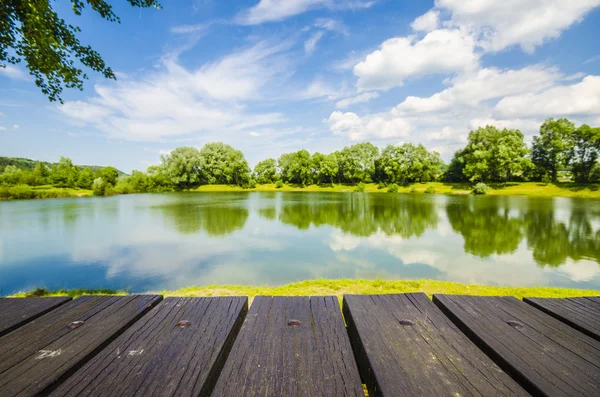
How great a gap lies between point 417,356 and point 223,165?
273 ft

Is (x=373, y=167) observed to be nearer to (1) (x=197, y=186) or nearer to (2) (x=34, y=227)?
(1) (x=197, y=186)

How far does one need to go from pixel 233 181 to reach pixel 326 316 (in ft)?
288

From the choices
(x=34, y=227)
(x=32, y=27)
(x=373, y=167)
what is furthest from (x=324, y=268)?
(x=373, y=167)

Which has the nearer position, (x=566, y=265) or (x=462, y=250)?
(x=566, y=265)

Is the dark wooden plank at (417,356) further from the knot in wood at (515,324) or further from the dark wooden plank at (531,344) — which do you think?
the knot in wood at (515,324)

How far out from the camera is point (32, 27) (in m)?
6.21

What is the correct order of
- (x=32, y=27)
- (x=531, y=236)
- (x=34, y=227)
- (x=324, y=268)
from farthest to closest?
(x=34, y=227), (x=531, y=236), (x=324, y=268), (x=32, y=27)

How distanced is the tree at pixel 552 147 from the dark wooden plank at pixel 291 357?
259ft

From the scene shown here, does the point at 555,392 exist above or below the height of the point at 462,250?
above

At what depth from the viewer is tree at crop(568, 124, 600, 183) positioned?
5469 cm

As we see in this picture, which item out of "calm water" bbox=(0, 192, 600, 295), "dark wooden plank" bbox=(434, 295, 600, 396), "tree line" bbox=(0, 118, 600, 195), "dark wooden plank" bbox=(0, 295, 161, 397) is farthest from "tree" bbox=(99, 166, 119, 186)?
"dark wooden plank" bbox=(434, 295, 600, 396)

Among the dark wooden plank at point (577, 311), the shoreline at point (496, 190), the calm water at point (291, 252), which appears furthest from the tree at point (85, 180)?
the dark wooden plank at point (577, 311)

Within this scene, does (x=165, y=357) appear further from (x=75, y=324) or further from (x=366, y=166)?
(x=366, y=166)

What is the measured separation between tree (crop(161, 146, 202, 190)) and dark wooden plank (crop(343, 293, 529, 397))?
81.4 m
